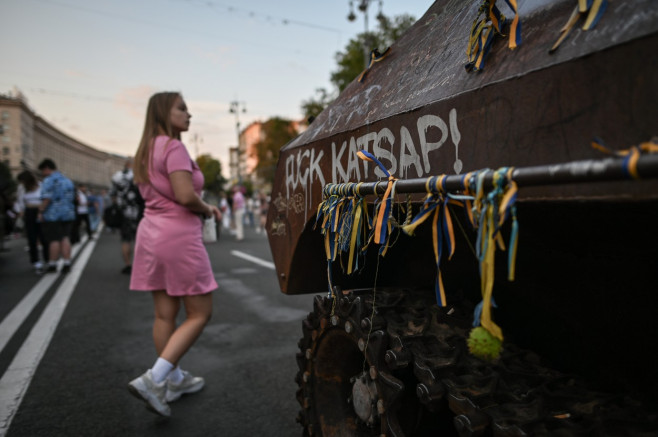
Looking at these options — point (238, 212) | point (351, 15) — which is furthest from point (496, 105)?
point (351, 15)

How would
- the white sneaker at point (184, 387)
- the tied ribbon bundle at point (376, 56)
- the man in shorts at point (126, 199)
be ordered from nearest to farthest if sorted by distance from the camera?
the tied ribbon bundle at point (376, 56) → the white sneaker at point (184, 387) → the man in shorts at point (126, 199)

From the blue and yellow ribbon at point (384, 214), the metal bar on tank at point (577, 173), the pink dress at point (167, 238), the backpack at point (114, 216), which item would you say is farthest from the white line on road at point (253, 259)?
the metal bar on tank at point (577, 173)

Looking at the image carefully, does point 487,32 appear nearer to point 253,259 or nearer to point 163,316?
point 163,316

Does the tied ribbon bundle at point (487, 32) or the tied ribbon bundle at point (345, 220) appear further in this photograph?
the tied ribbon bundle at point (345, 220)

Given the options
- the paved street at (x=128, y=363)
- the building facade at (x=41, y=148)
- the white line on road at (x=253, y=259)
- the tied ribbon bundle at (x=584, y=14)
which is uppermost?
the building facade at (x=41, y=148)

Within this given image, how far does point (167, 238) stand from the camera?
2775 millimetres

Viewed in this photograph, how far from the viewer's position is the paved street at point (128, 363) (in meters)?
2.82

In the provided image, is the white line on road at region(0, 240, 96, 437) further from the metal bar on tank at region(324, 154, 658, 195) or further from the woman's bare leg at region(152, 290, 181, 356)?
the metal bar on tank at region(324, 154, 658, 195)

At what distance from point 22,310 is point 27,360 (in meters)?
2.03

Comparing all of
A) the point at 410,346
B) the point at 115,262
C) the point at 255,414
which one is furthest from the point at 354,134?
the point at 115,262

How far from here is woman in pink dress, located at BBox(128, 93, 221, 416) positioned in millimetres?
2723

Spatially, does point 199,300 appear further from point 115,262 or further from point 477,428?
point 115,262

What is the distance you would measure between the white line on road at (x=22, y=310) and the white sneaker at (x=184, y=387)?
6.31 ft

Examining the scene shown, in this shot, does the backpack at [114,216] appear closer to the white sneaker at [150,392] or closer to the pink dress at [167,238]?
the pink dress at [167,238]
